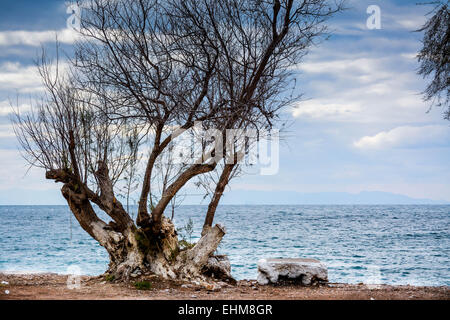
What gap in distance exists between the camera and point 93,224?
11.6 m

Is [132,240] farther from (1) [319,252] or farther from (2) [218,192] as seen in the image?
(1) [319,252]

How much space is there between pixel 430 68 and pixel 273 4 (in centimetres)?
412

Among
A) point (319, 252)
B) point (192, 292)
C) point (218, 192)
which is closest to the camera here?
point (192, 292)

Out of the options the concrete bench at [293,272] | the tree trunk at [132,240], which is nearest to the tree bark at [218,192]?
the tree trunk at [132,240]

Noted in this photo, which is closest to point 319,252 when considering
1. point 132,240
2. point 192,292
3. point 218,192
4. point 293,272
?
point 293,272

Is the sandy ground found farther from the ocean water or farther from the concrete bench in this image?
the ocean water

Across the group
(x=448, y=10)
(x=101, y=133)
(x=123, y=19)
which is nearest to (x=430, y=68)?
(x=448, y=10)

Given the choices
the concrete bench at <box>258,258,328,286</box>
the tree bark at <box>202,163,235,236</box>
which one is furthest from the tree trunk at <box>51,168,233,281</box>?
the concrete bench at <box>258,258,328,286</box>

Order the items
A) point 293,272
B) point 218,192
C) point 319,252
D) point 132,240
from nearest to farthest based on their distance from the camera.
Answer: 1. point 132,240
2. point 293,272
3. point 218,192
4. point 319,252

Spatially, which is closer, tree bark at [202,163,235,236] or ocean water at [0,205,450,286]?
tree bark at [202,163,235,236]

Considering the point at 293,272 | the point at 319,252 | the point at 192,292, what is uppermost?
the point at 293,272

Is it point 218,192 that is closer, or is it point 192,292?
point 192,292

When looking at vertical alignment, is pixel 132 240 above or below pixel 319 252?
above

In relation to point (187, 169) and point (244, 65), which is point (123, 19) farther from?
point (187, 169)
